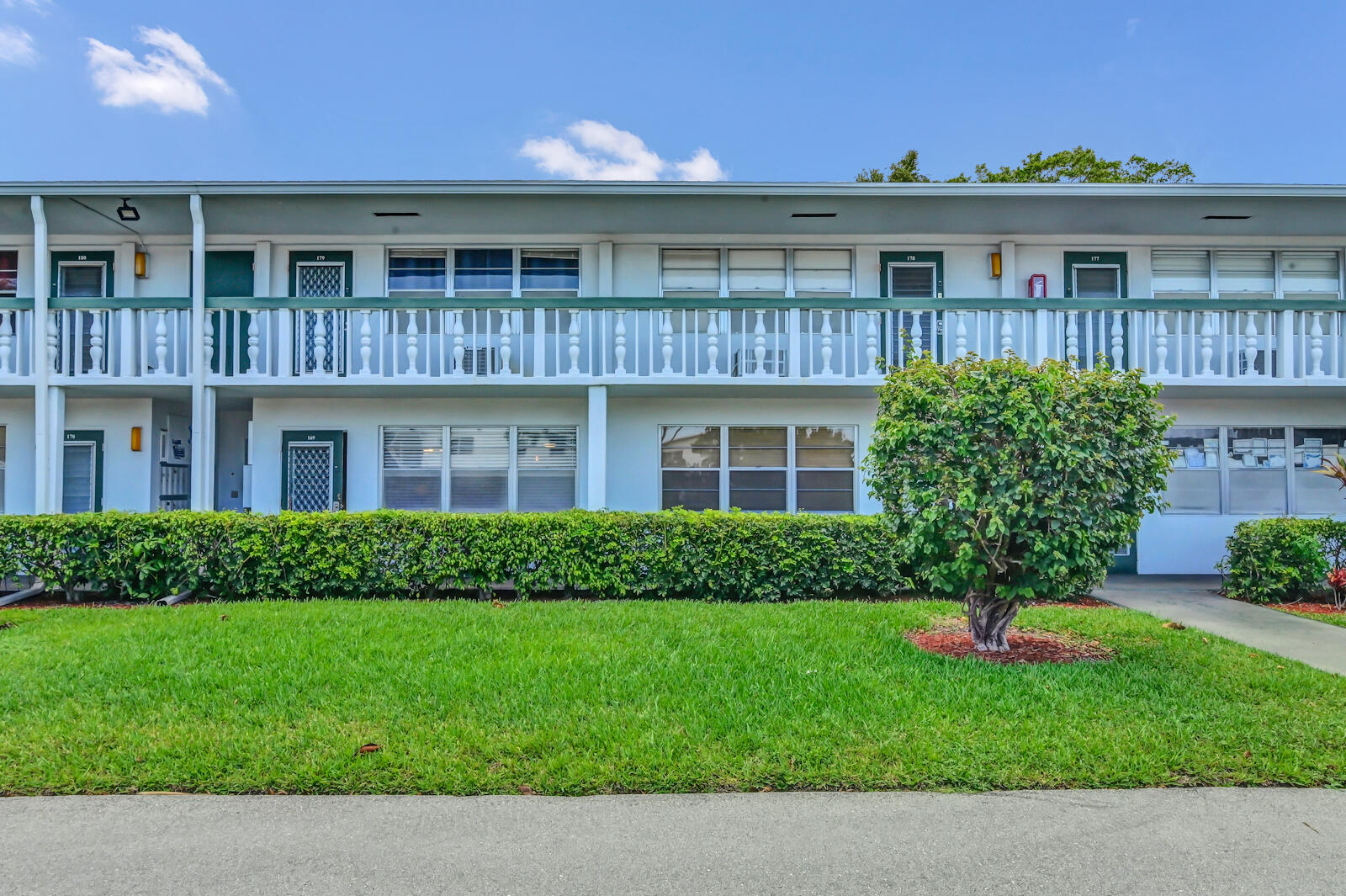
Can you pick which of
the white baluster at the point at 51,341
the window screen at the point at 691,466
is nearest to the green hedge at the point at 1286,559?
the window screen at the point at 691,466

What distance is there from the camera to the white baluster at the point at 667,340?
953cm

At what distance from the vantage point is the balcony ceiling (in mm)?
9391

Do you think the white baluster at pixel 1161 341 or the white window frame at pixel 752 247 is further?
the white window frame at pixel 752 247

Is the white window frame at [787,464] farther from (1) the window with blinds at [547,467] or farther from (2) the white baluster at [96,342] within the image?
(2) the white baluster at [96,342]

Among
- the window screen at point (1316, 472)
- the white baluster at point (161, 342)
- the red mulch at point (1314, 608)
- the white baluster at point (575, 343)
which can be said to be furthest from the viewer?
the window screen at point (1316, 472)

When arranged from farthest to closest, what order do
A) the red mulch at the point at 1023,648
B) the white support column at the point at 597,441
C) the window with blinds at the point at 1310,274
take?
1. the window with blinds at the point at 1310,274
2. the white support column at the point at 597,441
3. the red mulch at the point at 1023,648

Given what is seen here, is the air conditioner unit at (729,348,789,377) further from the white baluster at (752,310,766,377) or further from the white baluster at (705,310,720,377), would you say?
the white baluster at (705,310,720,377)

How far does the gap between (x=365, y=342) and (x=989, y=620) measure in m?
7.92

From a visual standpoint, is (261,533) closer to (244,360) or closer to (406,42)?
(244,360)

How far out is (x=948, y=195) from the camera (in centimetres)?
953

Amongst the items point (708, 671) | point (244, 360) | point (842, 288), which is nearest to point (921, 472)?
point (708, 671)

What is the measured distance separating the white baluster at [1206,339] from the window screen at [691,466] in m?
6.38

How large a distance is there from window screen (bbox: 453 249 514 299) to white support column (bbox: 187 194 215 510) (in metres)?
3.29

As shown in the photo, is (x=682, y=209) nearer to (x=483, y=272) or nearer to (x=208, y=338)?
(x=483, y=272)
